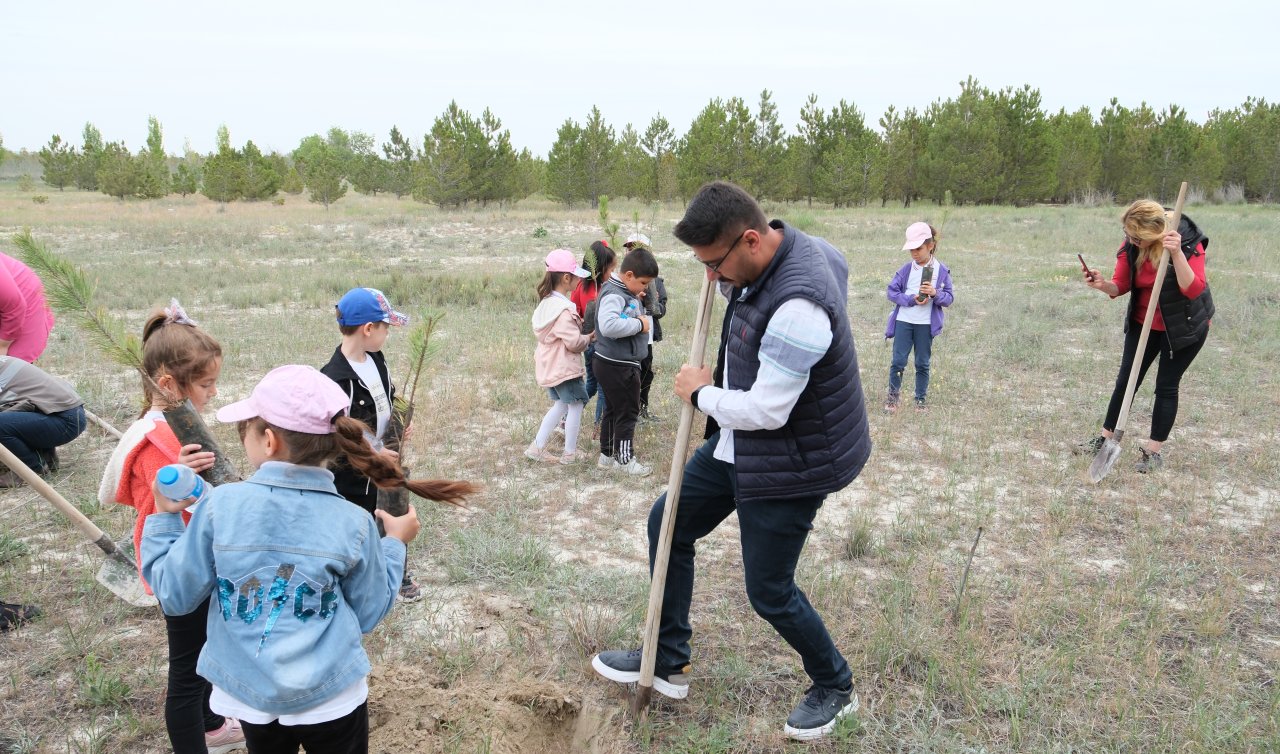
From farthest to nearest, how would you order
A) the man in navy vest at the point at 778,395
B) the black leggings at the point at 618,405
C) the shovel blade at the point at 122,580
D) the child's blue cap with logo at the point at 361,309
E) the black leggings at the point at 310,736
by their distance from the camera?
1. the black leggings at the point at 618,405
2. the child's blue cap with logo at the point at 361,309
3. the shovel blade at the point at 122,580
4. the man in navy vest at the point at 778,395
5. the black leggings at the point at 310,736

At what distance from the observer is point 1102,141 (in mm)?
39875

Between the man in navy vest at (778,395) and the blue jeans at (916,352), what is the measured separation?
4397 millimetres

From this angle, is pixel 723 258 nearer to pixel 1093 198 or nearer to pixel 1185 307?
pixel 1185 307

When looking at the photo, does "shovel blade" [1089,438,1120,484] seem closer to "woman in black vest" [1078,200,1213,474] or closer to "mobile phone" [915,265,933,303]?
"woman in black vest" [1078,200,1213,474]

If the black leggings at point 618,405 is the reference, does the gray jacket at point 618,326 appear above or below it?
above

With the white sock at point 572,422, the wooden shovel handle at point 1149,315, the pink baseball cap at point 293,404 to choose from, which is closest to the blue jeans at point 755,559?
the pink baseball cap at point 293,404

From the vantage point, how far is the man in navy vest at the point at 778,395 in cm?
241

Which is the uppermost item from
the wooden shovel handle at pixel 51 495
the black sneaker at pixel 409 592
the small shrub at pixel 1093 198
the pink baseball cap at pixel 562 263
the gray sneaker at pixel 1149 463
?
the small shrub at pixel 1093 198

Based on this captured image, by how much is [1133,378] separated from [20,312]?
715cm

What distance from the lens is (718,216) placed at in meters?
2.47

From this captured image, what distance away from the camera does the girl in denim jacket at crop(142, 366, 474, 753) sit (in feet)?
5.98

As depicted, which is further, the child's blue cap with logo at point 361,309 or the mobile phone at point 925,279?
the mobile phone at point 925,279

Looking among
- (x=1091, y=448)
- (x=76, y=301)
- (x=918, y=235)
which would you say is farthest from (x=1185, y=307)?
(x=76, y=301)

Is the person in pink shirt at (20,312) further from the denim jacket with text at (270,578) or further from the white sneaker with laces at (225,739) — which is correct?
the denim jacket with text at (270,578)
